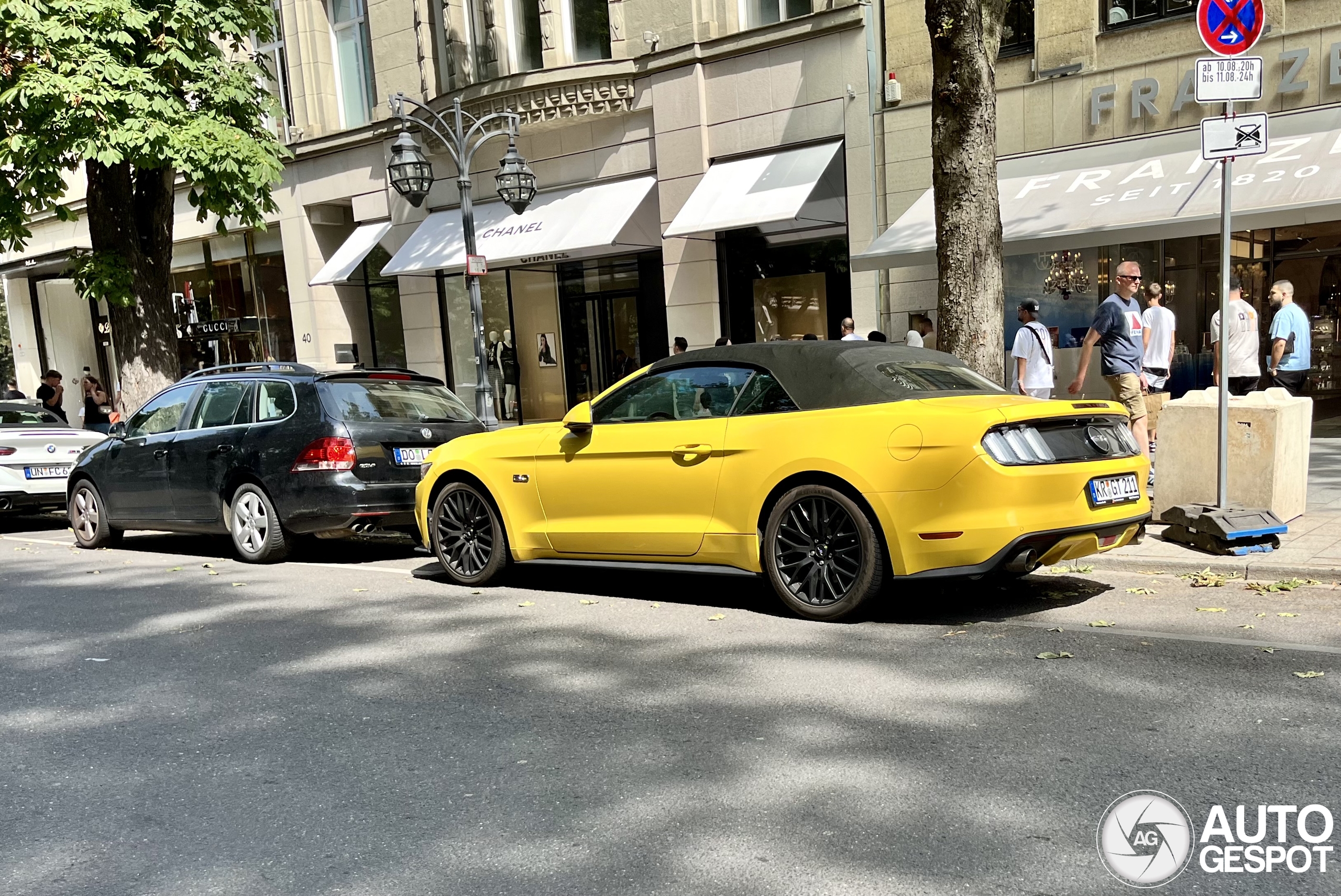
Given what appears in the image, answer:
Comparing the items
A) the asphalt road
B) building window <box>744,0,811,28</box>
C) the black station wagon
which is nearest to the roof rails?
the black station wagon

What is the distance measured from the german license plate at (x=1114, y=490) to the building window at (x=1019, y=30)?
1065 cm

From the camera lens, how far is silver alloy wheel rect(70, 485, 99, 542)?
10.3m

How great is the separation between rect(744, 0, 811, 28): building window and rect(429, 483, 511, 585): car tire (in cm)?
1193

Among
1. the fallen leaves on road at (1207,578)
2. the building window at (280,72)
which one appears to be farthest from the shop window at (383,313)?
the fallen leaves on road at (1207,578)

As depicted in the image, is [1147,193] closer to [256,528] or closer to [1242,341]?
[1242,341]

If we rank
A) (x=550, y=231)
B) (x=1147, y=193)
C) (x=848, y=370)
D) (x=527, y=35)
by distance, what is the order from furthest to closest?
(x=527, y=35) < (x=550, y=231) < (x=1147, y=193) < (x=848, y=370)

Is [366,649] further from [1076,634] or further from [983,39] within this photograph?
[983,39]

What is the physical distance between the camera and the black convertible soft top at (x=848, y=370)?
5.75 m

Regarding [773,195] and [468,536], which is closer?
[468,536]

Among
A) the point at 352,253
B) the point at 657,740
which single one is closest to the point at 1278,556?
the point at 657,740

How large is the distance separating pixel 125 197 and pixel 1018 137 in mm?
12678

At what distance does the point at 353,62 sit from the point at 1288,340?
63.3 feet

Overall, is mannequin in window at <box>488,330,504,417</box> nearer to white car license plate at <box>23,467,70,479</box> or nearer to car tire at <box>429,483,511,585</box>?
white car license plate at <box>23,467,70,479</box>

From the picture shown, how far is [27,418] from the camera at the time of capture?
13.1 m
